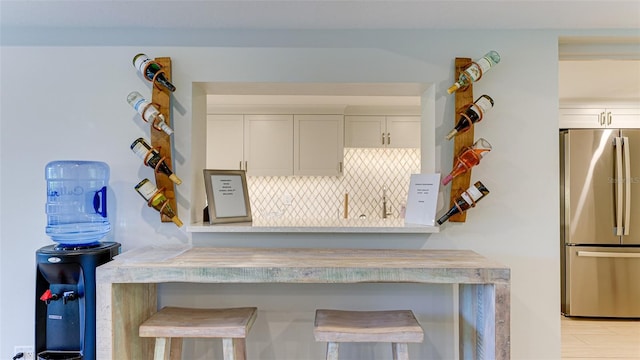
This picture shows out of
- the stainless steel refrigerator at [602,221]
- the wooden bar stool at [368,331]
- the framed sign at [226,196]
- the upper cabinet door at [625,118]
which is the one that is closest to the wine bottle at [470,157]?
the wooden bar stool at [368,331]

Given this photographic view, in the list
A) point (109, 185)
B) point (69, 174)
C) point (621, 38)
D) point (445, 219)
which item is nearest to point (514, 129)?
point (445, 219)

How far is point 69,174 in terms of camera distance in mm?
1905

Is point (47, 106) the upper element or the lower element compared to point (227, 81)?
lower

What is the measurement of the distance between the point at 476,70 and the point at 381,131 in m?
2.35

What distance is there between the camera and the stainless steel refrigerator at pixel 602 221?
3252mm

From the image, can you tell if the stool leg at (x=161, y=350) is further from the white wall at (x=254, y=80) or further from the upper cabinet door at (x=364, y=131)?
the upper cabinet door at (x=364, y=131)

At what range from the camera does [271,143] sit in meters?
4.08

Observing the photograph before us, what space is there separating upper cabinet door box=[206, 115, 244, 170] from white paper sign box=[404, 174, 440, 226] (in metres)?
2.58

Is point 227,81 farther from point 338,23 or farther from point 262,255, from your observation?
point 262,255

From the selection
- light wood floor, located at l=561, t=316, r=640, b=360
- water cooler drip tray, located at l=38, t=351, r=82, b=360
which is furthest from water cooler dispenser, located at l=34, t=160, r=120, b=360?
light wood floor, located at l=561, t=316, r=640, b=360

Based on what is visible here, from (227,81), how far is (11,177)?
131 cm

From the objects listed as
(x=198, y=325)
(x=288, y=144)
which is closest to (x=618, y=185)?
(x=288, y=144)

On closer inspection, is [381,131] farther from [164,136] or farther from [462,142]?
[164,136]

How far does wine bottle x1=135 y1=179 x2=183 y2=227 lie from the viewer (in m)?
1.80
